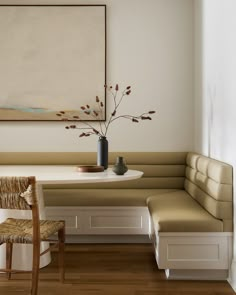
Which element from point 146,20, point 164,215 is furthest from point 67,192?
point 146,20

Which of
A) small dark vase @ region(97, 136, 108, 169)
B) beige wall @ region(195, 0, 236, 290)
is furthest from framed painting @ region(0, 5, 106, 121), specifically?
small dark vase @ region(97, 136, 108, 169)

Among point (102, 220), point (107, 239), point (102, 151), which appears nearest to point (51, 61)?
point (102, 151)

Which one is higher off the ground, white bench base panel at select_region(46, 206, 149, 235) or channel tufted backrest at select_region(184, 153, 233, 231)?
channel tufted backrest at select_region(184, 153, 233, 231)

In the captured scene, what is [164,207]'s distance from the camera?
3186 mm

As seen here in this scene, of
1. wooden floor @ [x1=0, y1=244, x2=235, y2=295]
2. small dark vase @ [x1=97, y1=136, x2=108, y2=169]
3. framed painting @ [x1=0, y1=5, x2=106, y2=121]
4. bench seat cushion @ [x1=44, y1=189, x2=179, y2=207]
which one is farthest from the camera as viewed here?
framed painting @ [x1=0, y1=5, x2=106, y2=121]

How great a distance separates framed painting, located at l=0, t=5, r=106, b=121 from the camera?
4223 mm

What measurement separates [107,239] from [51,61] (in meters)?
1.81

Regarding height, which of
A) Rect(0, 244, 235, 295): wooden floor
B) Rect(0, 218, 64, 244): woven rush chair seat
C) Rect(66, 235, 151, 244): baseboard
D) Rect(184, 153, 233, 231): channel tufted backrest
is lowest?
Rect(0, 244, 235, 295): wooden floor

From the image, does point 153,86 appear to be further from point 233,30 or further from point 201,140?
point 233,30

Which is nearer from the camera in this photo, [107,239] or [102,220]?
[102,220]

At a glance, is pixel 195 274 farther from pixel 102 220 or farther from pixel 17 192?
pixel 17 192

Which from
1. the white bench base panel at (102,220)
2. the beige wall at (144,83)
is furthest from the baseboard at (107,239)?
the beige wall at (144,83)

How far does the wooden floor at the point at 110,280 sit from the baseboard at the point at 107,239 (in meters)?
0.38

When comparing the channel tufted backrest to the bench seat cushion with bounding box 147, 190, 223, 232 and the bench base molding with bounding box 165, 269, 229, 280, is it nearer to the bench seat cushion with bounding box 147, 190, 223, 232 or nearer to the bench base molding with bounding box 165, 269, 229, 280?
the bench seat cushion with bounding box 147, 190, 223, 232
